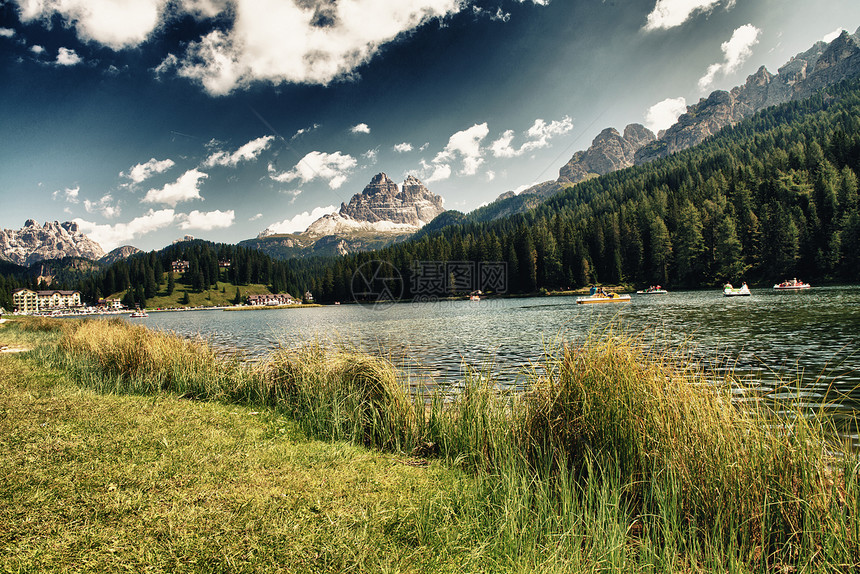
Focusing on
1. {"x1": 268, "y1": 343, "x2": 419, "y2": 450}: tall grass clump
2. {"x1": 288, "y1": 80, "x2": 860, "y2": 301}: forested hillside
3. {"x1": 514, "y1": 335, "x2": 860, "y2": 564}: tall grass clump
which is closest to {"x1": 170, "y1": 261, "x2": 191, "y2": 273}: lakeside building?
{"x1": 288, "y1": 80, "x2": 860, "y2": 301}: forested hillside

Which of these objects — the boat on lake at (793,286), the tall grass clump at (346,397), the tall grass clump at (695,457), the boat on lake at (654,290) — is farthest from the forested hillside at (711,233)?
the tall grass clump at (346,397)

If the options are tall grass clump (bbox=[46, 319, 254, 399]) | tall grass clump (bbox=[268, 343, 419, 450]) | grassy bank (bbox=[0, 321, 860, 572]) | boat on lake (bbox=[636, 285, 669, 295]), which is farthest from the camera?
boat on lake (bbox=[636, 285, 669, 295])

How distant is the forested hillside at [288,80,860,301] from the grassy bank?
82303 millimetres

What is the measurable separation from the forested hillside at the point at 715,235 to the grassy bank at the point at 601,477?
82.3m

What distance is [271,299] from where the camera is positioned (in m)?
170

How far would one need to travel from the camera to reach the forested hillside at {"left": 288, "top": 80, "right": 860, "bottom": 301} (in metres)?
67.4

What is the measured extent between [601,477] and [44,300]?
857 feet

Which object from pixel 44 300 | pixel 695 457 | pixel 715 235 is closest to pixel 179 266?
pixel 44 300

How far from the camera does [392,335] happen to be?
97.2 feet

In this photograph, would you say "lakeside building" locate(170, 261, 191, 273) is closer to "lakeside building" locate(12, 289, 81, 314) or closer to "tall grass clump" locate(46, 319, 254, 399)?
"lakeside building" locate(12, 289, 81, 314)

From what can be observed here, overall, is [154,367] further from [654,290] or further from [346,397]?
[654,290]

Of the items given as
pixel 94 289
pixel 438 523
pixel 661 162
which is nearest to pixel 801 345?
pixel 438 523

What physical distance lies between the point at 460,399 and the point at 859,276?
83529 mm

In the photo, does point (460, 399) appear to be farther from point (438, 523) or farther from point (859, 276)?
point (859, 276)
